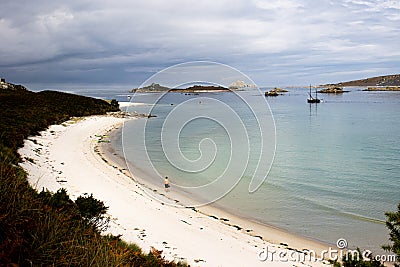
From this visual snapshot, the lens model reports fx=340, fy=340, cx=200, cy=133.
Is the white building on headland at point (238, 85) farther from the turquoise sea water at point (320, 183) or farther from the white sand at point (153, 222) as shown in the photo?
the white sand at point (153, 222)

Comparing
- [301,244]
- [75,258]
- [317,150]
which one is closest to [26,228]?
[75,258]

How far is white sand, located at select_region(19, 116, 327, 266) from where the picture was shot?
7.50m

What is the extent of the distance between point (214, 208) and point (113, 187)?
3.75m

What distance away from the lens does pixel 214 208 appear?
12172 millimetres

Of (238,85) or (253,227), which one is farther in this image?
(253,227)

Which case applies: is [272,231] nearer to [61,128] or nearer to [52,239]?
[52,239]

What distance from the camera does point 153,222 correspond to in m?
9.23

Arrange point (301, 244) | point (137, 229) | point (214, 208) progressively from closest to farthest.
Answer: point (137, 229), point (301, 244), point (214, 208)

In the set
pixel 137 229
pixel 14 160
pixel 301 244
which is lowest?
pixel 301 244

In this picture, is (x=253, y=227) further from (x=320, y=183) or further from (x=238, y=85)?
(x=320, y=183)

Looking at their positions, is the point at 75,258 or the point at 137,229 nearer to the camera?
the point at 75,258

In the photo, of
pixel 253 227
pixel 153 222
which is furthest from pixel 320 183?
pixel 153 222

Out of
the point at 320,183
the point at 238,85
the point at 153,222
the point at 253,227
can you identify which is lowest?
the point at 253,227

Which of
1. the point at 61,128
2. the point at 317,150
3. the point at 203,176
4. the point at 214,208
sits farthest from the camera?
the point at 61,128
